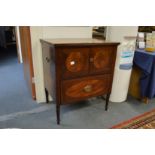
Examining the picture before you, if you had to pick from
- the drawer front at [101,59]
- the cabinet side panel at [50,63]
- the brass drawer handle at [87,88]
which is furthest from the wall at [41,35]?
the brass drawer handle at [87,88]

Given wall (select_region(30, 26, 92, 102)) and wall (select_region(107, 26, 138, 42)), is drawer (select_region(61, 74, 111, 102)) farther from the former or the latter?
wall (select_region(30, 26, 92, 102))

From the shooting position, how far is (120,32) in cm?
175

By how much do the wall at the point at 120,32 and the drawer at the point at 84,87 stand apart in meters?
0.48

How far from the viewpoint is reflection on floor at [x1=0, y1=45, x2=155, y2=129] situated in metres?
1.67

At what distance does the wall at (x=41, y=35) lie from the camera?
5.73 feet

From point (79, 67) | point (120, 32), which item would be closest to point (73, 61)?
point (79, 67)

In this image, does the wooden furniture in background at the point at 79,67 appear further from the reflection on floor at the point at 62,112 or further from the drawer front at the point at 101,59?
the reflection on floor at the point at 62,112

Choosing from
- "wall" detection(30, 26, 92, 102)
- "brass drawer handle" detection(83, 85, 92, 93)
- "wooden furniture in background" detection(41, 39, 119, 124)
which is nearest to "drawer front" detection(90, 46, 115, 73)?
"wooden furniture in background" detection(41, 39, 119, 124)

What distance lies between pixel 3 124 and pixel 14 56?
10.0ft

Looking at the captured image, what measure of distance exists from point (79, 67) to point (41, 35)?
654 mm

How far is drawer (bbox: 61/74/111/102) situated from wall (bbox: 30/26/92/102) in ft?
1.95

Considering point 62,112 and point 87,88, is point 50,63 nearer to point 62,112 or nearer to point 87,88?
point 87,88
